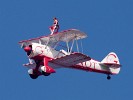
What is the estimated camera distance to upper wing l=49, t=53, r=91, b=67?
3019 centimetres

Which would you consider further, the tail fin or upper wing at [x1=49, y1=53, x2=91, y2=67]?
the tail fin

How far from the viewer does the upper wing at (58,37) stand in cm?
3093

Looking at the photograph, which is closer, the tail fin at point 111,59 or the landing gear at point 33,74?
the landing gear at point 33,74

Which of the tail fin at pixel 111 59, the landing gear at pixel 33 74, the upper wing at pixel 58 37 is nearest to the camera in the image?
the upper wing at pixel 58 37

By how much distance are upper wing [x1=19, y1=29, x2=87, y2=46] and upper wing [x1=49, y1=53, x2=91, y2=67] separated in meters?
1.48

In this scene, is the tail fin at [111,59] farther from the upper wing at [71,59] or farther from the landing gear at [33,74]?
the landing gear at [33,74]

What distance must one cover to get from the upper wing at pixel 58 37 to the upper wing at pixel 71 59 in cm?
148

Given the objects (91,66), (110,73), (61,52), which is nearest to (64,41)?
(61,52)

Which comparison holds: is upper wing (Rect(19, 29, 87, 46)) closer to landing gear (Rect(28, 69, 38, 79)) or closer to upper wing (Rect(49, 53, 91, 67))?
upper wing (Rect(49, 53, 91, 67))

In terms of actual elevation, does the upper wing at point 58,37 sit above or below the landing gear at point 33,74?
above

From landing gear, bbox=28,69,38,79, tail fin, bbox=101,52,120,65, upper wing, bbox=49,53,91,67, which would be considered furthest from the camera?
tail fin, bbox=101,52,120,65

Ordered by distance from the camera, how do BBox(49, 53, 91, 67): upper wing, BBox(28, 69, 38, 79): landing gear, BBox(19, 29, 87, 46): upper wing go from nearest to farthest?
BBox(49, 53, 91, 67): upper wing, BBox(19, 29, 87, 46): upper wing, BBox(28, 69, 38, 79): landing gear

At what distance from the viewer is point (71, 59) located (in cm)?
3080

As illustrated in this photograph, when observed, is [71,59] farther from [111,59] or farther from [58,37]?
[111,59]
